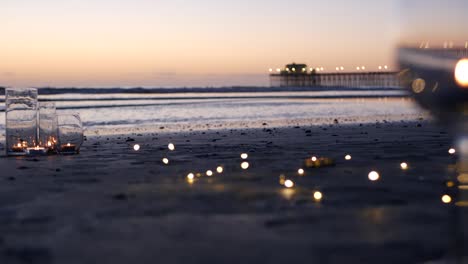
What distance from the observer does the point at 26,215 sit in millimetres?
5230

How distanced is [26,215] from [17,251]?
1245 millimetres

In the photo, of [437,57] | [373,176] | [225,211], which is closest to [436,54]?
[437,57]

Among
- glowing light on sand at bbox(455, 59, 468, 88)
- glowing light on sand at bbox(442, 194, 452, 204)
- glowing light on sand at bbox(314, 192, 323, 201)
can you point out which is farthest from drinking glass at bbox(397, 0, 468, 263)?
glowing light on sand at bbox(314, 192, 323, 201)

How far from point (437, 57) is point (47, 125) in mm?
9492

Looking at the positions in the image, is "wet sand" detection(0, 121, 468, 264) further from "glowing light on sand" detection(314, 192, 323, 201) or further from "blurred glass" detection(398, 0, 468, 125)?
"blurred glass" detection(398, 0, 468, 125)

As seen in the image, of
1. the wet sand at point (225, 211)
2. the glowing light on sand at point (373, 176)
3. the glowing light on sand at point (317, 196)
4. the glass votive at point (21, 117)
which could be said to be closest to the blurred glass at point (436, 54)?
the wet sand at point (225, 211)

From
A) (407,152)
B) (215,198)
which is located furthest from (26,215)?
(407,152)

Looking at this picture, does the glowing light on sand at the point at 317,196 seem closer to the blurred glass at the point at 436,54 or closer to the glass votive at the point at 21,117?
the blurred glass at the point at 436,54

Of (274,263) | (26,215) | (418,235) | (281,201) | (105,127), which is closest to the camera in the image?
(274,263)

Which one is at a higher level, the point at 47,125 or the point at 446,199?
the point at 47,125

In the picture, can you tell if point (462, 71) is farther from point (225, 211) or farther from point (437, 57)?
point (225, 211)

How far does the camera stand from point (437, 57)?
1.79 m

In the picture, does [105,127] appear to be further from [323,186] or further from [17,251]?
[17,251]

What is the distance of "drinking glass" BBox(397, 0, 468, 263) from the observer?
5.37 feet
